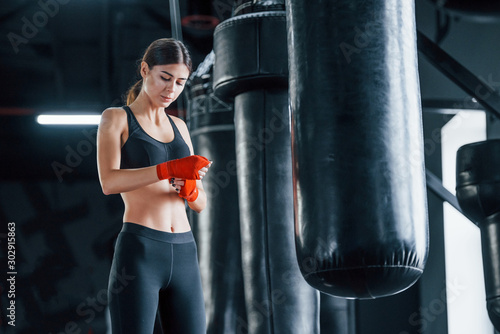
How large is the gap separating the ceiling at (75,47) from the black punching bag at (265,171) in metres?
3.23

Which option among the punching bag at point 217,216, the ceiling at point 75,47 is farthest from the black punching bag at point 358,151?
the ceiling at point 75,47

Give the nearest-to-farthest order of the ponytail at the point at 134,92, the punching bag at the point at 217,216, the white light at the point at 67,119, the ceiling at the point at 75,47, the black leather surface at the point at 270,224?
1. the ponytail at the point at 134,92
2. the black leather surface at the point at 270,224
3. the punching bag at the point at 217,216
4. the ceiling at the point at 75,47
5. the white light at the point at 67,119

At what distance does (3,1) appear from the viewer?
17.4ft

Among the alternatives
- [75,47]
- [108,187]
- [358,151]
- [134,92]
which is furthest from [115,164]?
[75,47]

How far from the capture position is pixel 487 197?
2.71 metres

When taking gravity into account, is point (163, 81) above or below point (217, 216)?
above

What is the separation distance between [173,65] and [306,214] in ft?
1.68

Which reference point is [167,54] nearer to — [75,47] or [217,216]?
[217,216]

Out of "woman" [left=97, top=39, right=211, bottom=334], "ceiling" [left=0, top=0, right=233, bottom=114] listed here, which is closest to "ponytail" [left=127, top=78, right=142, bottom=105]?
"woman" [left=97, top=39, right=211, bottom=334]

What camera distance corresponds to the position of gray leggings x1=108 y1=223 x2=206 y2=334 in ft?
4.43

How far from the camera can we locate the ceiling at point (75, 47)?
539 cm

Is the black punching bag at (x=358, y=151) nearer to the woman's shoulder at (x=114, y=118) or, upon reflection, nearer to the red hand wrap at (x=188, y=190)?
the red hand wrap at (x=188, y=190)

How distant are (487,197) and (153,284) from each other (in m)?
1.83

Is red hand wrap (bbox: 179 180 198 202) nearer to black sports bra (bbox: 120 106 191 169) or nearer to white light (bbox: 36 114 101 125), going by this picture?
black sports bra (bbox: 120 106 191 169)
